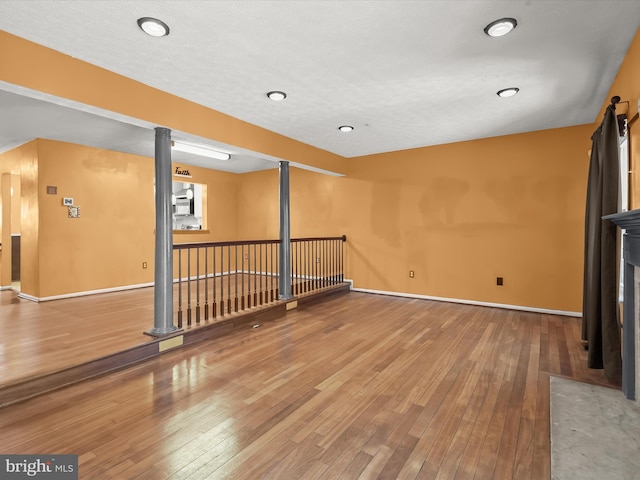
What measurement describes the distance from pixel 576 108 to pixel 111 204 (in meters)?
6.80

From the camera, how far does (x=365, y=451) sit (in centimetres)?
169

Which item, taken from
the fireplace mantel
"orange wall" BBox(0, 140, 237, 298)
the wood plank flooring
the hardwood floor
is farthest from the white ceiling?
the hardwood floor

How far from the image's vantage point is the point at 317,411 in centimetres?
206

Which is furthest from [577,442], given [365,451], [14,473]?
[14,473]

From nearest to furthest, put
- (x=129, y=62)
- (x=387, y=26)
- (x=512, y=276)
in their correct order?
(x=387, y=26) → (x=129, y=62) → (x=512, y=276)

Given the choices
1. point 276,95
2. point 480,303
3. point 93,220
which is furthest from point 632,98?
point 93,220

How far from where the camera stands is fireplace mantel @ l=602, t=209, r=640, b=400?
2.10m

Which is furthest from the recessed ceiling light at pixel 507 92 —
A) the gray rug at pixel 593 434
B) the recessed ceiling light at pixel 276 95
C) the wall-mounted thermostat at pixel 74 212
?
the wall-mounted thermostat at pixel 74 212

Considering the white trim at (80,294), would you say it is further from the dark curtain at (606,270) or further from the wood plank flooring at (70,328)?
the dark curtain at (606,270)

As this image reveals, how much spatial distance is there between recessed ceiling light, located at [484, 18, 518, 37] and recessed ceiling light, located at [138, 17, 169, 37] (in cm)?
214

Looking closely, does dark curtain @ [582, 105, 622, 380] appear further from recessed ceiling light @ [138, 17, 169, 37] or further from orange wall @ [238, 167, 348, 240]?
orange wall @ [238, 167, 348, 240]

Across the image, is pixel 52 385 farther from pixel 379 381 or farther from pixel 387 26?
pixel 387 26

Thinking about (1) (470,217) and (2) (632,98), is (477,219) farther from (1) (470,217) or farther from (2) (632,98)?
(2) (632,98)

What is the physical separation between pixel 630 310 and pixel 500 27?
83.1 inches
